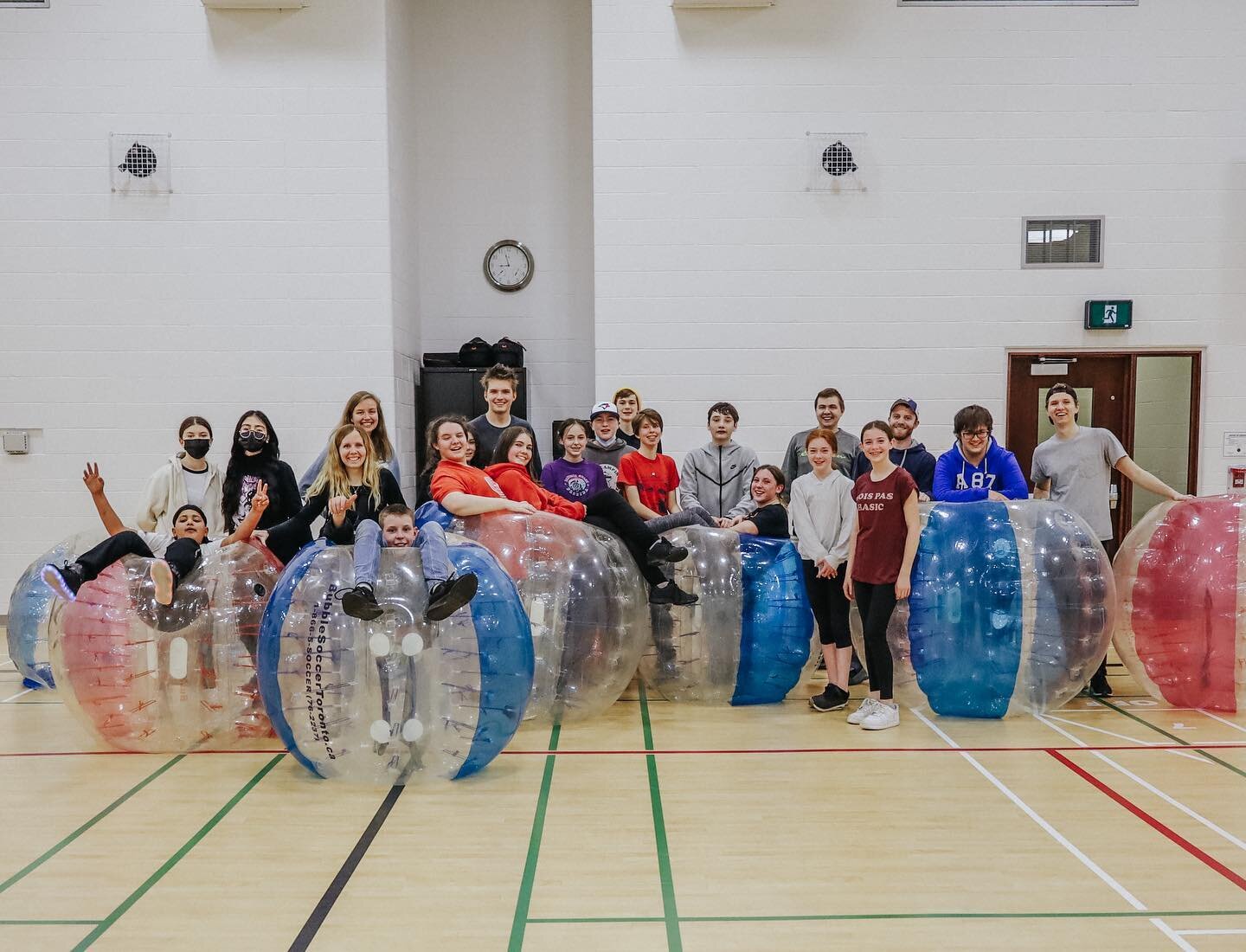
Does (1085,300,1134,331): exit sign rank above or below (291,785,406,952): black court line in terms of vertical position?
above

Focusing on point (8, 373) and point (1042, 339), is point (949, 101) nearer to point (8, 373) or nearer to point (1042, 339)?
point (1042, 339)

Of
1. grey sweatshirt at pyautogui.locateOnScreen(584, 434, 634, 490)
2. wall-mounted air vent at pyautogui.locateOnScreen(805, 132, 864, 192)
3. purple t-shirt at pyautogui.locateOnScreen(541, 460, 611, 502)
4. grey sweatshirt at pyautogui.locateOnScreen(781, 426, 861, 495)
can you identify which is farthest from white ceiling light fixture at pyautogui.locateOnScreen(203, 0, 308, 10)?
grey sweatshirt at pyautogui.locateOnScreen(781, 426, 861, 495)

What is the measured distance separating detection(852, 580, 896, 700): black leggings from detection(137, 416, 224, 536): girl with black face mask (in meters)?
3.59

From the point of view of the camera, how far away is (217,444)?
311 inches

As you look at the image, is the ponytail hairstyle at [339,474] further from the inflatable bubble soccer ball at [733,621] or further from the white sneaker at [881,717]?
the white sneaker at [881,717]

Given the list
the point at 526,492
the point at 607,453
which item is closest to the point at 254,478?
the point at 526,492

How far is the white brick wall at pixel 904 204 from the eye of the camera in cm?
786

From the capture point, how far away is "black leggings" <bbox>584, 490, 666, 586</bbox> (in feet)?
16.4

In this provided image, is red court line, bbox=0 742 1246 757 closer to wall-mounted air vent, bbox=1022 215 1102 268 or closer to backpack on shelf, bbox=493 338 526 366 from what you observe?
backpack on shelf, bbox=493 338 526 366

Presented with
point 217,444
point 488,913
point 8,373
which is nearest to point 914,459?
point 488,913

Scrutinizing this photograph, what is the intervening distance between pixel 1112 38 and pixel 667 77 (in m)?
3.62

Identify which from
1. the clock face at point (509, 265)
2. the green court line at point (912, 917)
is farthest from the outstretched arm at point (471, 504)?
the clock face at point (509, 265)

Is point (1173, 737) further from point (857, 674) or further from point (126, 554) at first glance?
Answer: point (126, 554)

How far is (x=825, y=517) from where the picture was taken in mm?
5051
